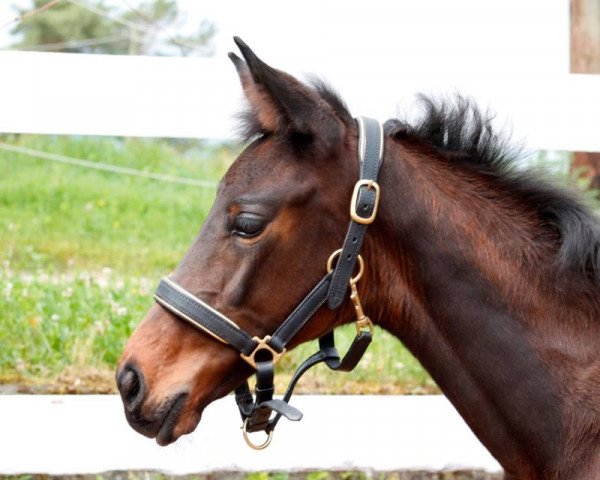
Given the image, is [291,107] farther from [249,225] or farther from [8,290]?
[8,290]

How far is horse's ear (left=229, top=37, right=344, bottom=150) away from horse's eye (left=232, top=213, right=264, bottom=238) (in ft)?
0.91

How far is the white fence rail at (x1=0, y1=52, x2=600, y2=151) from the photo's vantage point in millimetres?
4051

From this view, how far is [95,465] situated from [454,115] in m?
2.08

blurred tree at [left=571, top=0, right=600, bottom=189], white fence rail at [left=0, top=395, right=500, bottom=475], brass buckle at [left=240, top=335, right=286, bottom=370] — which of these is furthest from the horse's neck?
blurred tree at [left=571, top=0, right=600, bottom=189]

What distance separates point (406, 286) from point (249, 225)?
1.63 feet

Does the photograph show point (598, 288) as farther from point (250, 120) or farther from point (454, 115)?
point (250, 120)

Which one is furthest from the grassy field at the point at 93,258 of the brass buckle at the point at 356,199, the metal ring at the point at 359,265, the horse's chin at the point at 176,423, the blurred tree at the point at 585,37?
the blurred tree at the point at 585,37

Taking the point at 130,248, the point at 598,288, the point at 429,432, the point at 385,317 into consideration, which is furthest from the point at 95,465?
A: the point at 130,248

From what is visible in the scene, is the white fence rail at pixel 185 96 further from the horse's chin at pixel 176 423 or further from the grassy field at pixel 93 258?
the horse's chin at pixel 176 423

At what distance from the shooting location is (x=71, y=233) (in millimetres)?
7227

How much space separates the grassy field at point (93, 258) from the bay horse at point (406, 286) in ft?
6.04

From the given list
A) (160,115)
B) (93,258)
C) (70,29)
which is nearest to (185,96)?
(160,115)

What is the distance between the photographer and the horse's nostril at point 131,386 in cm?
265

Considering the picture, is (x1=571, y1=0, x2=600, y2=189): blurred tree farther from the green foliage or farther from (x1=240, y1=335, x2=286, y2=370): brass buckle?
the green foliage
